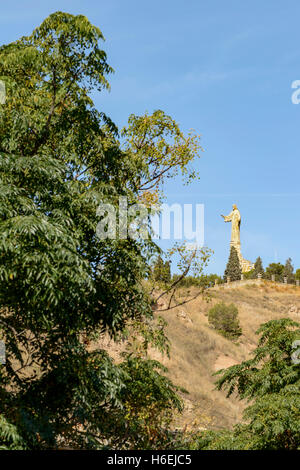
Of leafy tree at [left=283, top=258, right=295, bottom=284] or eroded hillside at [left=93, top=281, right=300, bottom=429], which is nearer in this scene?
eroded hillside at [left=93, top=281, right=300, bottom=429]

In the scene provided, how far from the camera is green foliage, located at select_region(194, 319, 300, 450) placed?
1316 cm

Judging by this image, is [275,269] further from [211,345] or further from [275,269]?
[211,345]

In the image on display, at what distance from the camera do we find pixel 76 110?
12.0 metres

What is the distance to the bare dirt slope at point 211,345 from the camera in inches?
1102

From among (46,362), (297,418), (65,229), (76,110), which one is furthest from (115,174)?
(297,418)

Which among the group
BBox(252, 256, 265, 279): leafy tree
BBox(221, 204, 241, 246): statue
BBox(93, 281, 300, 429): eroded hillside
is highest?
BBox(221, 204, 241, 246): statue

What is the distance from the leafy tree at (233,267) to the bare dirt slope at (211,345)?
414cm

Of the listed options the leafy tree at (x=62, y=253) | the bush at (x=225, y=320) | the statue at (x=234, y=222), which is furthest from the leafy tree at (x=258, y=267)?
the leafy tree at (x=62, y=253)

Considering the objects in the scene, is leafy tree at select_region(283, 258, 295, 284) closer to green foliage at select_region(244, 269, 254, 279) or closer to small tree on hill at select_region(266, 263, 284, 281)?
small tree on hill at select_region(266, 263, 284, 281)

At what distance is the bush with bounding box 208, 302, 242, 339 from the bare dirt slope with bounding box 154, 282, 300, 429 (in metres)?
0.74

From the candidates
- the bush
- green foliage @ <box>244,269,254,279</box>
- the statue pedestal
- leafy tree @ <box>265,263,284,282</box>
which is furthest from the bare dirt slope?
leafy tree @ <box>265,263,284,282</box>

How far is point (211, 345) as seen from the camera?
134ft

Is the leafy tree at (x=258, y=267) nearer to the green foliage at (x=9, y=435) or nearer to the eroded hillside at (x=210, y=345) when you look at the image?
the eroded hillside at (x=210, y=345)

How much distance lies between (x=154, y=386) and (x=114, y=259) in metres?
3.92
